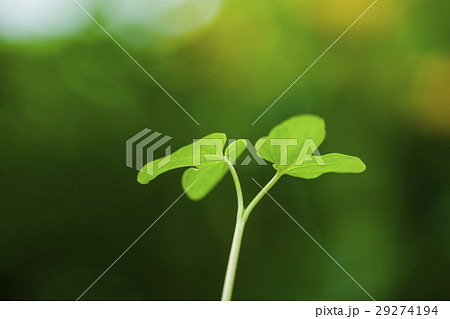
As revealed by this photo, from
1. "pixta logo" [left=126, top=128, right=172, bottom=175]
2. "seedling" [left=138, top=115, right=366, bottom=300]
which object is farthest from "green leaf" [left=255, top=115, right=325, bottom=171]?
"pixta logo" [left=126, top=128, right=172, bottom=175]

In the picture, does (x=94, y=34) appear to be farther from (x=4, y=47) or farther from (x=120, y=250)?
(x=120, y=250)

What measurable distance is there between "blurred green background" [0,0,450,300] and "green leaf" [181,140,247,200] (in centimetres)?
42

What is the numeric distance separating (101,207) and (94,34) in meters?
0.48

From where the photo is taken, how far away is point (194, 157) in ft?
1.25

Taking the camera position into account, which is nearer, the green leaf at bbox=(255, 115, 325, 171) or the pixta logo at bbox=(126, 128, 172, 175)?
the green leaf at bbox=(255, 115, 325, 171)

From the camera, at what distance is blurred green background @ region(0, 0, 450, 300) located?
85 cm

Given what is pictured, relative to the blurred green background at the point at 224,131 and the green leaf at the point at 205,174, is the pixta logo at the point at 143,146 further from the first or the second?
the green leaf at the point at 205,174

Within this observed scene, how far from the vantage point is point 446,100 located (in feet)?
3.02

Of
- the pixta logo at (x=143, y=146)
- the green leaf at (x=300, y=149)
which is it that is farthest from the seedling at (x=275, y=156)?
the pixta logo at (x=143, y=146)

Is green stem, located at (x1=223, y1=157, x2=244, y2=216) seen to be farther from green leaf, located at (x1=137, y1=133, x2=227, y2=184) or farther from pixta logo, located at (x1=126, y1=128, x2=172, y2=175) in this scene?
pixta logo, located at (x1=126, y1=128, x2=172, y2=175)

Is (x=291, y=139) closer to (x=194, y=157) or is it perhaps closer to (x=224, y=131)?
(x=194, y=157)

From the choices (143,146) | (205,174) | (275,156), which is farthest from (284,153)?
(143,146)

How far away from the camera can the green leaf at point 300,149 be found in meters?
0.33
